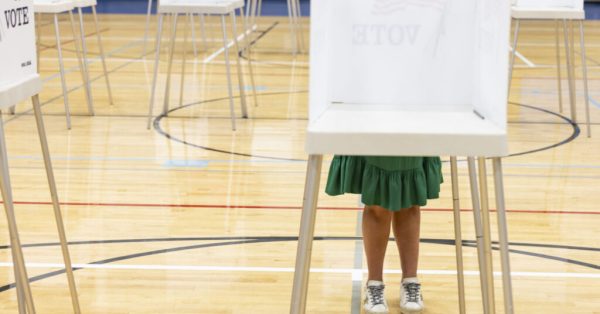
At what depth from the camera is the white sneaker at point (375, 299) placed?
230 centimetres

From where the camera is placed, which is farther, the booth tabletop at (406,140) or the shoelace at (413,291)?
the shoelace at (413,291)

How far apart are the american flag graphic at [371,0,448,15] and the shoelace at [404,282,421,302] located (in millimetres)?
837

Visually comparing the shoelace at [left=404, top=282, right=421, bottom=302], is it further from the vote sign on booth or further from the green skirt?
the vote sign on booth

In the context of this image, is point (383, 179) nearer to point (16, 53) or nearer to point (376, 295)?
point (376, 295)

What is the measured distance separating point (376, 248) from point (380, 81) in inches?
25.9

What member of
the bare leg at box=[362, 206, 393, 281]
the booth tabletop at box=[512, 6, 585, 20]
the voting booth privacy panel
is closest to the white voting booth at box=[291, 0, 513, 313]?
the voting booth privacy panel

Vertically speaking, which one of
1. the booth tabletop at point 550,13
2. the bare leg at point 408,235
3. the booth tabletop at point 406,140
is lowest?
the bare leg at point 408,235

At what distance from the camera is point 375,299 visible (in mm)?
2309

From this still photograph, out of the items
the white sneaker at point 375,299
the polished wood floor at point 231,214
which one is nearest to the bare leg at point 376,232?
the white sneaker at point 375,299

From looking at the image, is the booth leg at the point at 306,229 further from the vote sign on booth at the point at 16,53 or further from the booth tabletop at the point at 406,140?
the vote sign on booth at the point at 16,53

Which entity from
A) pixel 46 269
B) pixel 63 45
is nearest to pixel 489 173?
pixel 46 269

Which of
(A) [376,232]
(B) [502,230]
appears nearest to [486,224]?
(B) [502,230]

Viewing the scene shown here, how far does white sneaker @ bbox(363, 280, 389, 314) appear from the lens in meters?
2.30

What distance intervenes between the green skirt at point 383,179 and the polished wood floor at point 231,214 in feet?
1.15
